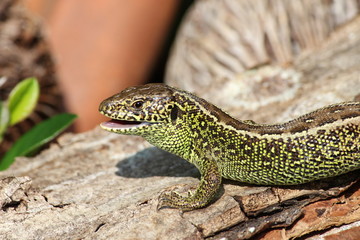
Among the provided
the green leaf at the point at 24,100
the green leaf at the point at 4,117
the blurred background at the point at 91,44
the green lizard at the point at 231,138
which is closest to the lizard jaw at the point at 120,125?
the green lizard at the point at 231,138

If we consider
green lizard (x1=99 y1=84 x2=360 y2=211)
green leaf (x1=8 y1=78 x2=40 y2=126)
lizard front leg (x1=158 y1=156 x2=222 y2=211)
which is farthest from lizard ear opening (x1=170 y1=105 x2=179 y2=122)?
green leaf (x1=8 y1=78 x2=40 y2=126)

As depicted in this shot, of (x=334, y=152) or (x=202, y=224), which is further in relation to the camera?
(x=334, y=152)

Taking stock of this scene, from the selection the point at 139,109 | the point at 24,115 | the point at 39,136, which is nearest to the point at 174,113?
the point at 139,109

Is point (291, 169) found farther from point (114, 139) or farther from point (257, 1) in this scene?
point (257, 1)

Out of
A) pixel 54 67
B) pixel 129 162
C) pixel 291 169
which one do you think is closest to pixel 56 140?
pixel 129 162

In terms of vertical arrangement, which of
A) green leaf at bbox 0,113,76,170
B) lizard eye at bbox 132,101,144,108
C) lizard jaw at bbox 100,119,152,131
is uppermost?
lizard eye at bbox 132,101,144,108

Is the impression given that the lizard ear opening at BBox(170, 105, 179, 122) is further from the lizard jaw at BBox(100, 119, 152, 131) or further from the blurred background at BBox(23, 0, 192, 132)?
the blurred background at BBox(23, 0, 192, 132)
